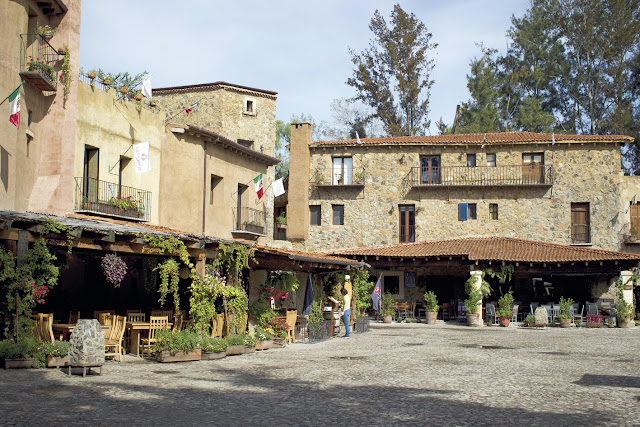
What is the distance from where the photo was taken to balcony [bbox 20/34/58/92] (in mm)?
17219

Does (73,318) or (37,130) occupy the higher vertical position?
(37,130)

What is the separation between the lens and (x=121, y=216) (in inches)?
829

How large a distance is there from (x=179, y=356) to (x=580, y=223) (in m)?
27.1

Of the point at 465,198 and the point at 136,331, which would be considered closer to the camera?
the point at 136,331

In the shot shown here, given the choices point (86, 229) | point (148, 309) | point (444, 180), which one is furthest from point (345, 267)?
point (444, 180)

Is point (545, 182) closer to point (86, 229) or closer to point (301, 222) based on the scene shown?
point (301, 222)

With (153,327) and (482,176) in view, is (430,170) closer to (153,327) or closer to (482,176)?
(482,176)

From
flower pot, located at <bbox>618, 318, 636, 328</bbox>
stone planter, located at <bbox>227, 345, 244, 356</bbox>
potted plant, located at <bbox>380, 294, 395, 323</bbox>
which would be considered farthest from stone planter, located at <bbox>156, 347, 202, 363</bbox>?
flower pot, located at <bbox>618, 318, 636, 328</bbox>

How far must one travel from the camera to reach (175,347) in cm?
1320

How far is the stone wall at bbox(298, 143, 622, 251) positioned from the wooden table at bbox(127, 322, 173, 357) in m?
22.0

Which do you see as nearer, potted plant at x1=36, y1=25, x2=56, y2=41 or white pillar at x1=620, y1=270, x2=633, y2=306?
potted plant at x1=36, y1=25, x2=56, y2=41

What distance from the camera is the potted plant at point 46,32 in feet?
59.3

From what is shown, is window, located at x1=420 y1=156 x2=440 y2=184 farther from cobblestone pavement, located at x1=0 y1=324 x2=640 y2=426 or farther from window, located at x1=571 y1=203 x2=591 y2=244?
cobblestone pavement, located at x1=0 y1=324 x2=640 y2=426

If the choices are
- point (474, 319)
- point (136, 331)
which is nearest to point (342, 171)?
point (474, 319)
